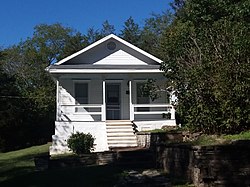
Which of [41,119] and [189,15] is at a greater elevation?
[189,15]

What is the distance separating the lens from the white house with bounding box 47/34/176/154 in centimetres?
2047

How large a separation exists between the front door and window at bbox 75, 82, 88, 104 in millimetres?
1206

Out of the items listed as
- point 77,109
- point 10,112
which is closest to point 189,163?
point 77,109

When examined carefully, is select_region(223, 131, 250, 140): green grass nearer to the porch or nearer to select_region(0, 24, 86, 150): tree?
the porch

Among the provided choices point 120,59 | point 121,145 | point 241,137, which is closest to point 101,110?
point 121,145

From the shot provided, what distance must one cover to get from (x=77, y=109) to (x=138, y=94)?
11.5 ft

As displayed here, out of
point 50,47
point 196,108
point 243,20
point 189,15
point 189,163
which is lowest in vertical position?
point 189,163

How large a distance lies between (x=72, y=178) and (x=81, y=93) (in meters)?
12.1

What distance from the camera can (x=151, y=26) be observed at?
52938 millimetres

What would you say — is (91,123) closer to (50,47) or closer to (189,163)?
(189,163)

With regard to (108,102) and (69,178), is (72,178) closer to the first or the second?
(69,178)

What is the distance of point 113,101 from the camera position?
23.3 meters

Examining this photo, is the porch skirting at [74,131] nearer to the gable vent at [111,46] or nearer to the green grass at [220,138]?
the gable vent at [111,46]

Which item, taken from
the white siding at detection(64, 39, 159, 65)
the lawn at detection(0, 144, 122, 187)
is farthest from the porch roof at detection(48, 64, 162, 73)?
the lawn at detection(0, 144, 122, 187)
